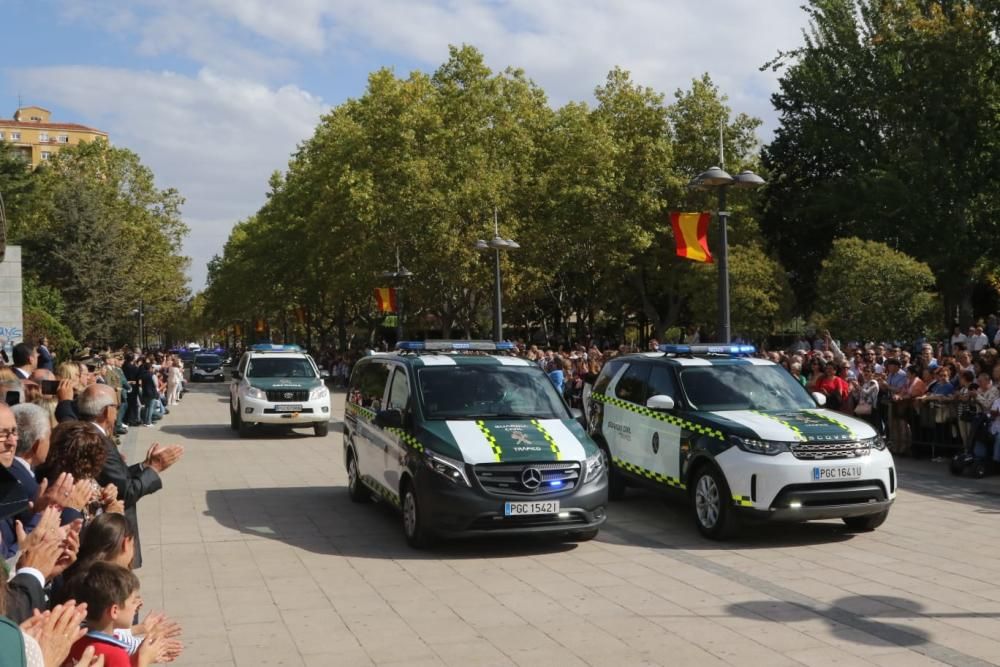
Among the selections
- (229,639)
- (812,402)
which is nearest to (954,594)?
(812,402)

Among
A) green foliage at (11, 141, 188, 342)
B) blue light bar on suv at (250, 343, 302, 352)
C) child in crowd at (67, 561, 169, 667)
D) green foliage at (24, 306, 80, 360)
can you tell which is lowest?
child in crowd at (67, 561, 169, 667)

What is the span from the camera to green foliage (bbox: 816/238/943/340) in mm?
30547

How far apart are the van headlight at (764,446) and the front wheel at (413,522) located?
3.08m

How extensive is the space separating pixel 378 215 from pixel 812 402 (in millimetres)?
32175

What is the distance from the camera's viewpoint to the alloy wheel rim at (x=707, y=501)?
10.2 meters

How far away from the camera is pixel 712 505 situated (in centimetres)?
1028

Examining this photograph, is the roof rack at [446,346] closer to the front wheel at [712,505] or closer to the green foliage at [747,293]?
the front wheel at [712,505]

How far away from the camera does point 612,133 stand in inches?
1793

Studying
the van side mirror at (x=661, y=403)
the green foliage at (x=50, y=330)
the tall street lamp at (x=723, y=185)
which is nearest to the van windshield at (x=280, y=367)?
the green foliage at (x=50, y=330)

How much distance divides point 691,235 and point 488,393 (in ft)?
26.5

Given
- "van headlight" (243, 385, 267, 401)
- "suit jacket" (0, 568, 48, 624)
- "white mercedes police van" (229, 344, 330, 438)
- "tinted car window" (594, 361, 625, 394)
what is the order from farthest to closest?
"van headlight" (243, 385, 267, 401)
"white mercedes police van" (229, 344, 330, 438)
"tinted car window" (594, 361, 625, 394)
"suit jacket" (0, 568, 48, 624)

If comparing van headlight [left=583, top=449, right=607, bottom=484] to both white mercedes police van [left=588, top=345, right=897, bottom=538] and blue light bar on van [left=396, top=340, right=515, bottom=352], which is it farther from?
blue light bar on van [left=396, top=340, right=515, bottom=352]

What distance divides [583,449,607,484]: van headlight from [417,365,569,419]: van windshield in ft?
2.89

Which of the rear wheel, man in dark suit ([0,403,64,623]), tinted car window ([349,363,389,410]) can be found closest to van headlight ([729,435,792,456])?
tinted car window ([349,363,389,410])
